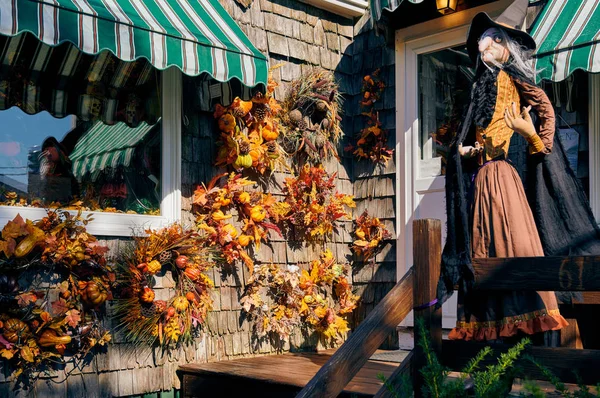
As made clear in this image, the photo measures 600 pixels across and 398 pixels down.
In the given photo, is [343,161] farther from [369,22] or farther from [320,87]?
[369,22]

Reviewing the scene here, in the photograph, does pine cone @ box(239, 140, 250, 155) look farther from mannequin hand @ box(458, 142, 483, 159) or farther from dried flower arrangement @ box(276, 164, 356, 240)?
mannequin hand @ box(458, 142, 483, 159)

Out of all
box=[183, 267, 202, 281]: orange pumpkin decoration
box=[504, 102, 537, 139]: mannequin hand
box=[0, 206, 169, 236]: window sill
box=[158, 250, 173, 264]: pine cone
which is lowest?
box=[183, 267, 202, 281]: orange pumpkin decoration

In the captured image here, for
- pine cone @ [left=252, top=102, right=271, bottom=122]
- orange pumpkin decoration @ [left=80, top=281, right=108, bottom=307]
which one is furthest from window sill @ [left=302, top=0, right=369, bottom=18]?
orange pumpkin decoration @ [left=80, top=281, right=108, bottom=307]

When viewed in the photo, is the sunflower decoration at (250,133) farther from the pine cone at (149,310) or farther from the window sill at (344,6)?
the pine cone at (149,310)

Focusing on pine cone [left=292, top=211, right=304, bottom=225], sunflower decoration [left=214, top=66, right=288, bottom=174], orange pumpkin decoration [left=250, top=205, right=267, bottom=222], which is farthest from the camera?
pine cone [left=292, top=211, right=304, bottom=225]

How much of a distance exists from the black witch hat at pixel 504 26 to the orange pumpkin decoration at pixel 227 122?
5.38 feet

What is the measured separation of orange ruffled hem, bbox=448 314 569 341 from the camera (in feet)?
10.2

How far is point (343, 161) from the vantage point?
19.1ft

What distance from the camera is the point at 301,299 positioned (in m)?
5.22

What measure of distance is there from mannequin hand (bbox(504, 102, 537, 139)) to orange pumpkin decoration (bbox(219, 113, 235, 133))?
1.99m

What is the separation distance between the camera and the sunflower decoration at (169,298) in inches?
169

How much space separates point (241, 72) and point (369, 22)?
1.89m

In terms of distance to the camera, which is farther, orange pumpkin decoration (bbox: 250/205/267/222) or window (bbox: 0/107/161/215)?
orange pumpkin decoration (bbox: 250/205/267/222)

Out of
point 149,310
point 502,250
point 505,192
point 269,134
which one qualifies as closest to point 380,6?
point 269,134
